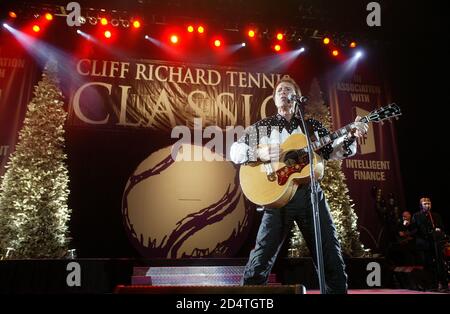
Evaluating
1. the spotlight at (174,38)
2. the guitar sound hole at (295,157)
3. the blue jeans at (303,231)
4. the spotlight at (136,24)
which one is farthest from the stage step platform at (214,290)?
the spotlight at (174,38)

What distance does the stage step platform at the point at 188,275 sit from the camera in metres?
6.34

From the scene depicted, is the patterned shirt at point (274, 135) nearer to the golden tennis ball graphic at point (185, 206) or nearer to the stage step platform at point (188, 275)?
the stage step platform at point (188, 275)

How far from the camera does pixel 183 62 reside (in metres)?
9.38

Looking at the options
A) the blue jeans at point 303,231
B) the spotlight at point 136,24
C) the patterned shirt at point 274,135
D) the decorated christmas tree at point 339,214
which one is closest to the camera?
the blue jeans at point 303,231

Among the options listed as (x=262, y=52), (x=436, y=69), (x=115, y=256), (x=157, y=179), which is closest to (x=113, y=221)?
(x=115, y=256)

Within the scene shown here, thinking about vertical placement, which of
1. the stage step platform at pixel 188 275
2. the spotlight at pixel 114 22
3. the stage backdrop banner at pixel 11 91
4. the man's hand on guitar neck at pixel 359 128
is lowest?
the stage step platform at pixel 188 275

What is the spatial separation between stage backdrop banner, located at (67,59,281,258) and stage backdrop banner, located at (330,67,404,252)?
2.26 meters

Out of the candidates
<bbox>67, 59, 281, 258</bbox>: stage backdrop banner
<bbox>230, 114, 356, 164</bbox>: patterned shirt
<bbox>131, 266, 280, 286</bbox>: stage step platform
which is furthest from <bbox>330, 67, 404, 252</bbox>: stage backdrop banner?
<bbox>230, 114, 356, 164</bbox>: patterned shirt

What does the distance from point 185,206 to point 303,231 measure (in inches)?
197

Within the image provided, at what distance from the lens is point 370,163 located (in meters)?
9.30

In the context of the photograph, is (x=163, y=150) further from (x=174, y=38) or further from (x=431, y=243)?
(x=431, y=243)

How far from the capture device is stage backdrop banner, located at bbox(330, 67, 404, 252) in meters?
8.89

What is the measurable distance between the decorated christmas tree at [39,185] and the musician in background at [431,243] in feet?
23.6

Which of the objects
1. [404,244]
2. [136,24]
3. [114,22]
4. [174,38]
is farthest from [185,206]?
[404,244]
